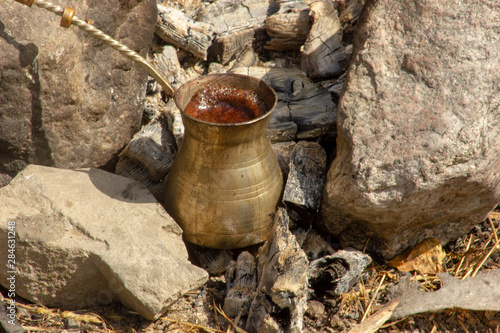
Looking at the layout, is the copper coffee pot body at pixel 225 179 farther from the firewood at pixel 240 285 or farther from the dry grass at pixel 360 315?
the dry grass at pixel 360 315

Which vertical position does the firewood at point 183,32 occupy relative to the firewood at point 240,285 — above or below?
above

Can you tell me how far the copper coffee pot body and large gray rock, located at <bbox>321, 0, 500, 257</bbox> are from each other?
42cm

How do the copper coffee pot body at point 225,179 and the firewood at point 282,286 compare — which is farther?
the copper coffee pot body at point 225,179

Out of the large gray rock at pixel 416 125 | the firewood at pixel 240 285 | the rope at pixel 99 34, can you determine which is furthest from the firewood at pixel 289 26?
the firewood at pixel 240 285

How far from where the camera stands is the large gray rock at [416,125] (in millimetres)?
2479

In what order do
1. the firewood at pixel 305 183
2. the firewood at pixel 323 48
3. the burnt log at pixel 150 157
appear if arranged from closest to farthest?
the firewood at pixel 305 183 < the burnt log at pixel 150 157 < the firewood at pixel 323 48

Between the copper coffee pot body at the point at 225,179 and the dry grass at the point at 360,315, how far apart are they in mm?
415

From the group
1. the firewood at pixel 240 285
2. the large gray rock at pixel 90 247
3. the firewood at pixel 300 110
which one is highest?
the firewood at pixel 300 110

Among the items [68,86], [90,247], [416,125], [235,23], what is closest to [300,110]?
[416,125]

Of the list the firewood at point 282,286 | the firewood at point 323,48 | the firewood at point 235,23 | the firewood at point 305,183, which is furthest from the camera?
the firewood at point 235,23

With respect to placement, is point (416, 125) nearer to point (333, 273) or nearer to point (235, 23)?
point (333, 273)

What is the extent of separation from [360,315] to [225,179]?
3.63ft

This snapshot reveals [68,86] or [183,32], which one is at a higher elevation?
[183,32]

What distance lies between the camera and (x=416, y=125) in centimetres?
254
